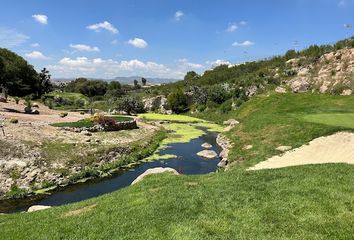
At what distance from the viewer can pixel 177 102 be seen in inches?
4397

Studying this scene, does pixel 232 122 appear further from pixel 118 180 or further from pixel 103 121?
pixel 118 180

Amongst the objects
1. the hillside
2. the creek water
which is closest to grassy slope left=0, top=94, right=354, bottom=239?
the creek water

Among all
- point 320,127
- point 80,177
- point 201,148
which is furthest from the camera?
point 201,148

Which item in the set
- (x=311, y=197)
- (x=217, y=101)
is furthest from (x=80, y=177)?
(x=217, y=101)

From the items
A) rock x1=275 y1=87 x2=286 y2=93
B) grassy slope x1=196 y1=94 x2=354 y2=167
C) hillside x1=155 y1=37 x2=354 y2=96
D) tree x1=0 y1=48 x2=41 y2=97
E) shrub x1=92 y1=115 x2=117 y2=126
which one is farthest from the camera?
tree x1=0 y1=48 x2=41 y2=97

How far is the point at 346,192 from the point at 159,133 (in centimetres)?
4869

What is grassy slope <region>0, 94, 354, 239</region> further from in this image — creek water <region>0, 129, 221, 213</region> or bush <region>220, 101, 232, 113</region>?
bush <region>220, 101, 232, 113</region>

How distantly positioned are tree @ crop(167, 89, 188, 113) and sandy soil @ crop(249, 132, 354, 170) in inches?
2984

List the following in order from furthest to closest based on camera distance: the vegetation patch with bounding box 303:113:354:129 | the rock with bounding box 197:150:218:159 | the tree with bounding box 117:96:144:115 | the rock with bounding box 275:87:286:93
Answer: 1. the tree with bounding box 117:96:144:115
2. the rock with bounding box 275:87:286:93
3. the rock with bounding box 197:150:218:159
4. the vegetation patch with bounding box 303:113:354:129

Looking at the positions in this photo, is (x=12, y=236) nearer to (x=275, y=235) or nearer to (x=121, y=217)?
(x=121, y=217)

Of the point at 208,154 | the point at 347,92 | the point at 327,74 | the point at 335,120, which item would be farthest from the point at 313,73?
the point at 208,154

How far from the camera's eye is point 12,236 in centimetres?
1684

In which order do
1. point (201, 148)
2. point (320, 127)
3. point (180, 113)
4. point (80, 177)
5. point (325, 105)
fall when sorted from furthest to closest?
point (180, 113) < point (325, 105) < point (201, 148) < point (320, 127) < point (80, 177)

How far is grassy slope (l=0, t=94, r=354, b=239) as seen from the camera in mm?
14820
